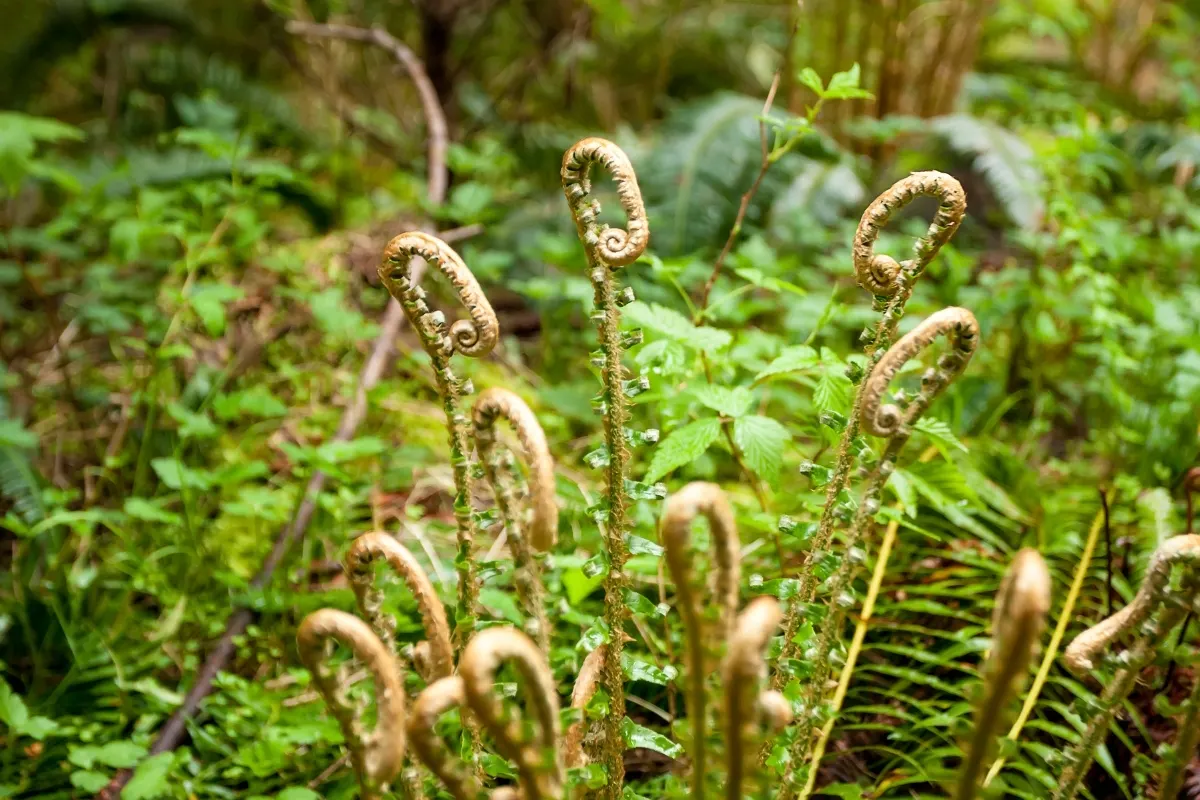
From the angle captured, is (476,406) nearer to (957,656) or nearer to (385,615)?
(385,615)

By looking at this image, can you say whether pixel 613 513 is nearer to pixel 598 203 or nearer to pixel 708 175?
pixel 598 203

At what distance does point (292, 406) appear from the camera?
2152 millimetres

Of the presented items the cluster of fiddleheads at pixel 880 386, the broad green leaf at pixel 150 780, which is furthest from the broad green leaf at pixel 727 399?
the broad green leaf at pixel 150 780

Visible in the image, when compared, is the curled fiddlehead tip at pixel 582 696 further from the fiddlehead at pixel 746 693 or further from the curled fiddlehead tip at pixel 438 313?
the curled fiddlehead tip at pixel 438 313

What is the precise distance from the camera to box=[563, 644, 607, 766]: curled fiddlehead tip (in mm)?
804

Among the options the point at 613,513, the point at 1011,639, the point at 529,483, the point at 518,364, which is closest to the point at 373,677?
the point at 529,483

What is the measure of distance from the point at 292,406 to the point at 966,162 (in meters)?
2.42

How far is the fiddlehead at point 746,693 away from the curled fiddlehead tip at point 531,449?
0.17 meters

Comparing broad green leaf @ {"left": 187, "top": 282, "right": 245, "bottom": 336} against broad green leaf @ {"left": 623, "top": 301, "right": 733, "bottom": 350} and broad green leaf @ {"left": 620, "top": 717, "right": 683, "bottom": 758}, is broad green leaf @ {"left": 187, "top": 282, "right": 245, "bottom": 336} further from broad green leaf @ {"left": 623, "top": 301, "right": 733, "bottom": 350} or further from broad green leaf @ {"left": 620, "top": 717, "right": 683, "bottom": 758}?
broad green leaf @ {"left": 620, "top": 717, "right": 683, "bottom": 758}

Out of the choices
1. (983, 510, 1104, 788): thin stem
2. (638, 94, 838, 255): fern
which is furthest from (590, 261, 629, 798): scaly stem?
(638, 94, 838, 255): fern

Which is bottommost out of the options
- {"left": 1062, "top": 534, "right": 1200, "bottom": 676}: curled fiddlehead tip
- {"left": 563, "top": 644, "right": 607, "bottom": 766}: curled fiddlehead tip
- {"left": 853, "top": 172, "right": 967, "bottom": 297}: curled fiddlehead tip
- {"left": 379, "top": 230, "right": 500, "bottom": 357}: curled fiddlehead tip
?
{"left": 563, "top": 644, "right": 607, "bottom": 766}: curled fiddlehead tip

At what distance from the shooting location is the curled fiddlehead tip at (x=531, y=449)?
68 cm

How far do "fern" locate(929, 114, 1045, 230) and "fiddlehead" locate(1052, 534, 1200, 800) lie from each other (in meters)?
2.13

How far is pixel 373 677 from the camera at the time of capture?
639 millimetres
